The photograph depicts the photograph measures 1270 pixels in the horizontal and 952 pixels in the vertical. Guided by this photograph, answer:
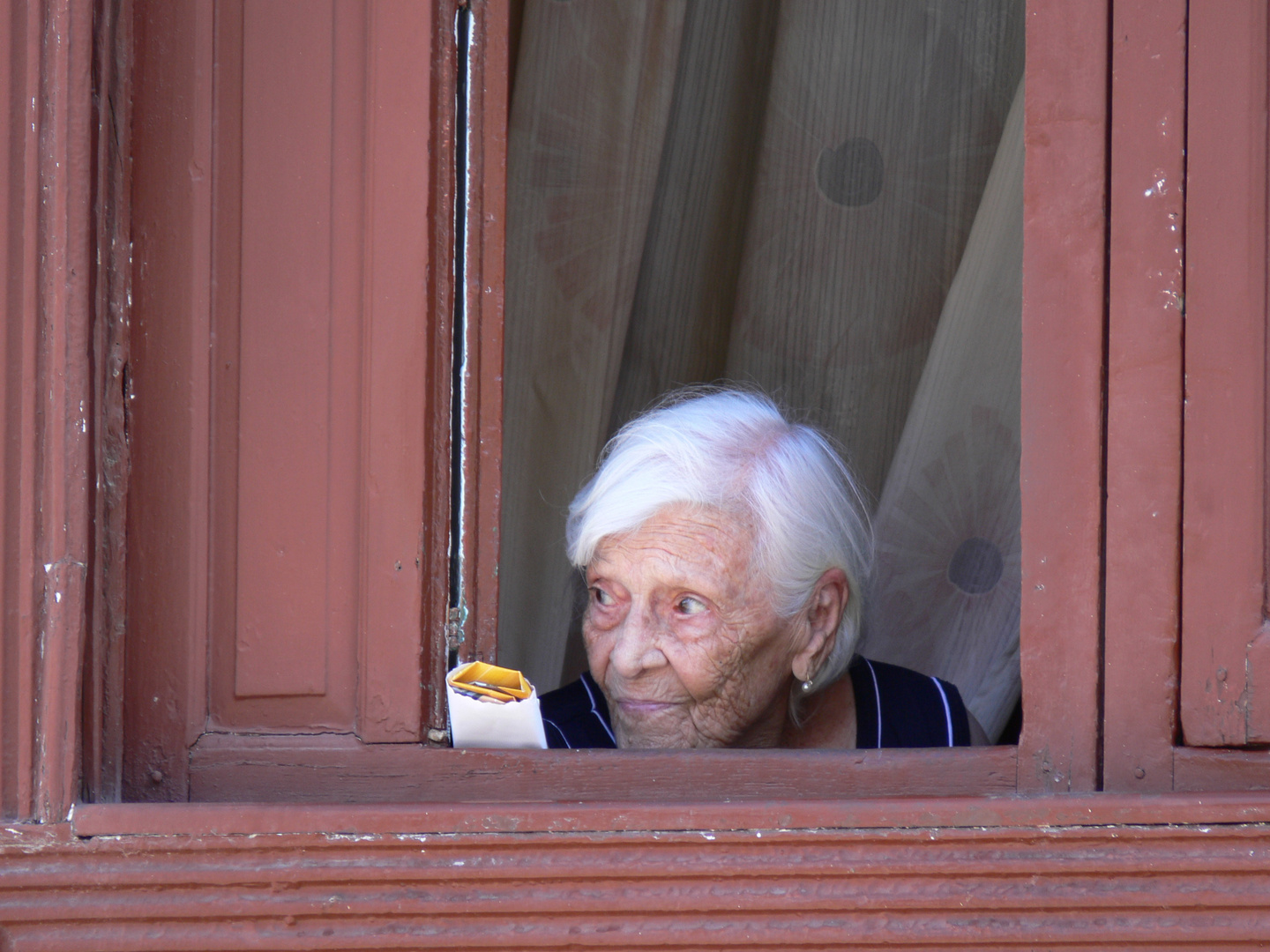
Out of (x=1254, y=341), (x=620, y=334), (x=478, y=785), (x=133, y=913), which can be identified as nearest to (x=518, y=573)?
(x=620, y=334)

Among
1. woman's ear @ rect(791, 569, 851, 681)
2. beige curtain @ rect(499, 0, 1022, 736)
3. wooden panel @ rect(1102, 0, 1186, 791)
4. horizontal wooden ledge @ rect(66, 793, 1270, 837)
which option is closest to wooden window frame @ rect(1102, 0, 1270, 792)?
wooden panel @ rect(1102, 0, 1186, 791)

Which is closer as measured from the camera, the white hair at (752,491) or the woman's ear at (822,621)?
the white hair at (752,491)

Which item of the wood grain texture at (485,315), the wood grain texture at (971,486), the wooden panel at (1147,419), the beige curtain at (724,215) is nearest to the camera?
the wooden panel at (1147,419)

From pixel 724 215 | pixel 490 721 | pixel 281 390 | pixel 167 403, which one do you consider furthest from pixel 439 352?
pixel 724 215

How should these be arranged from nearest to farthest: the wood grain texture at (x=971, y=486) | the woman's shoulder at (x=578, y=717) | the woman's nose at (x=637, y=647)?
the woman's nose at (x=637, y=647) < the woman's shoulder at (x=578, y=717) < the wood grain texture at (x=971, y=486)

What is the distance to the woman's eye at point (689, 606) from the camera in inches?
78.4

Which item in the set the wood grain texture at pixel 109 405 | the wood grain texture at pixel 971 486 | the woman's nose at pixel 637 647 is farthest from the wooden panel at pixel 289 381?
the wood grain texture at pixel 971 486

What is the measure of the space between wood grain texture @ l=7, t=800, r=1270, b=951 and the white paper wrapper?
0.54 ft

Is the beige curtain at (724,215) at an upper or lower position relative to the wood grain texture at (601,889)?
upper

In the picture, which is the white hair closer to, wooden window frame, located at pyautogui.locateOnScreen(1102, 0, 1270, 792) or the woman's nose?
the woman's nose

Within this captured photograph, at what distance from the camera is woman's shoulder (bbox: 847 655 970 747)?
222 centimetres

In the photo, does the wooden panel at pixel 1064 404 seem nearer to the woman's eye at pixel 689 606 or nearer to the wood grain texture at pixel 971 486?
the woman's eye at pixel 689 606

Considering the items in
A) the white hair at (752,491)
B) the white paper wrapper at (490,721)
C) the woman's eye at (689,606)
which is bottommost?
the white paper wrapper at (490,721)

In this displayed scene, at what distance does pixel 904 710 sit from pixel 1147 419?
107cm
